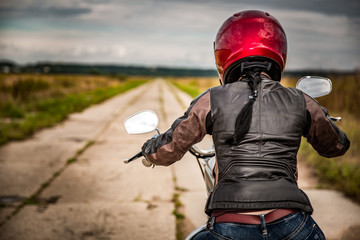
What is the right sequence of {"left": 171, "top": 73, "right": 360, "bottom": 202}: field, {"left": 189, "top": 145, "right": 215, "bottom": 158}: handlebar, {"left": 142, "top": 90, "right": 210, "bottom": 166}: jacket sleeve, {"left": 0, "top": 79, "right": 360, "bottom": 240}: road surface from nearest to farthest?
{"left": 142, "top": 90, "right": 210, "bottom": 166}: jacket sleeve, {"left": 189, "top": 145, "right": 215, "bottom": 158}: handlebar, {"left": 0, "top": 79, "right": 360, "bottom": 240}: road surface, {"left": 171, "top": 73, "right": 360, "bottom": 202}: field

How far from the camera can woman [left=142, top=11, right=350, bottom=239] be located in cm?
140

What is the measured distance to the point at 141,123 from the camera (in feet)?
6.17

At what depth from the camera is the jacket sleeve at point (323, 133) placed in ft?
5.20

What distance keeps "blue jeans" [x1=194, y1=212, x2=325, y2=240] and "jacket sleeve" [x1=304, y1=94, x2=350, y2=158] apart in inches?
16.2

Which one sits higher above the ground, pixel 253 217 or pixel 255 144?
pixel 255 144

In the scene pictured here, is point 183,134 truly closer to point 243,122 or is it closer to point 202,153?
point 243,122

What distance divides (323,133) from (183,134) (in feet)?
2.17

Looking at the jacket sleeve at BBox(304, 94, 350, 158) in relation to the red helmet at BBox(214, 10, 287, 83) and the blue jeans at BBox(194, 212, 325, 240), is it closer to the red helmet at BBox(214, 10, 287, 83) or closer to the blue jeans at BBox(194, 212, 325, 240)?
the red helmet at BBox(214, 10, 287, 83)

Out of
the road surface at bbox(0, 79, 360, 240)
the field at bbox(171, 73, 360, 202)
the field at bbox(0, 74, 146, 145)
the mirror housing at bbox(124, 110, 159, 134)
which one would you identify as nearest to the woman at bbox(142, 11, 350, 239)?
the mirror housing at bbox(124, 110, 159, 134)

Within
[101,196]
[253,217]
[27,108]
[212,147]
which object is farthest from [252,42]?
[27,108]

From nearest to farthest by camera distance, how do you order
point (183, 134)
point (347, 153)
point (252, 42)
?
point (183, 134) < point (252, 42) < point (347, 153)

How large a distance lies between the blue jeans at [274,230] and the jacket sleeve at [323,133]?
0.41 m

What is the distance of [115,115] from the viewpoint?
1277 centimetres

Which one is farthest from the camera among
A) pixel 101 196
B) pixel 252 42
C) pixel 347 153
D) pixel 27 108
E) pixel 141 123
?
pixel 27 108
